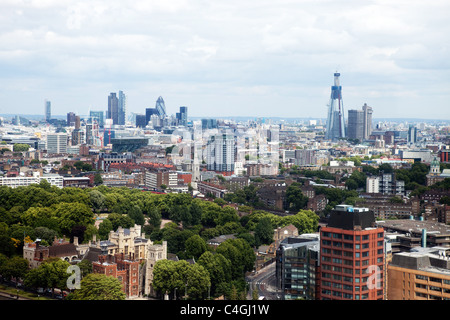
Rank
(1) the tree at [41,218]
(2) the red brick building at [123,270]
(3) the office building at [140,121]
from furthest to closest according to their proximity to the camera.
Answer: (3) the office building at [140,121]
(1) the tree at [41,218]
(2) the red brick building at [123,270]

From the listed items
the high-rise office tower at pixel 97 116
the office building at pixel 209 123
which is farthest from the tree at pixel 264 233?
the high-rise office tower at pixel 97 116

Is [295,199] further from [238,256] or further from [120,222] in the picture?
[238,256]

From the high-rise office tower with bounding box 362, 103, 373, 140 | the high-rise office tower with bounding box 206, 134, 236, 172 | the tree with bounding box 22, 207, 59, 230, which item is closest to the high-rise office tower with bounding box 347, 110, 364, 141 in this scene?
the high-rise office tower with bounding box 362, 103, 373, 140

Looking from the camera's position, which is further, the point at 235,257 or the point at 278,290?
the point at 235,257

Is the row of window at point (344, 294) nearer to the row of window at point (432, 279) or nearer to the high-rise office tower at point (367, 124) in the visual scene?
the row of window at point (432, 279)
